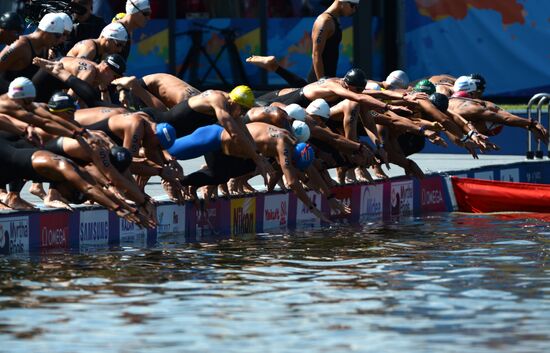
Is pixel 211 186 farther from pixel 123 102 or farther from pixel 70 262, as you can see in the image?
pixel 70 262

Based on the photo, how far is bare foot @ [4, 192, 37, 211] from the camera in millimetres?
15248

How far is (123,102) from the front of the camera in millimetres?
18422

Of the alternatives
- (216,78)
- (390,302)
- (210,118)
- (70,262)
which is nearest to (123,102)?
(210,118)

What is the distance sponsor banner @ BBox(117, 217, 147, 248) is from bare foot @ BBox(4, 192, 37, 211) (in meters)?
1.00

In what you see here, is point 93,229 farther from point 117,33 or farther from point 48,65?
point 117,33

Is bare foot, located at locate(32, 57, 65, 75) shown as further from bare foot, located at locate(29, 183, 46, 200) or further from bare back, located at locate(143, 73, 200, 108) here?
bare back, located at locate(143, 73, 200, 108)

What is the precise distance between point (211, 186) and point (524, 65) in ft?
45.0

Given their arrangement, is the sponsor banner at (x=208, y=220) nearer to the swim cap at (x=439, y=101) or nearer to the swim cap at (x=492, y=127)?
the swim cap at (x=439, y=101)

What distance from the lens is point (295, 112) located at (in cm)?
1808

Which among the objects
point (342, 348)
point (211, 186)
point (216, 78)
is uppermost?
point (216, 78)

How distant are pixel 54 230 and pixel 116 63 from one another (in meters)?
2.43

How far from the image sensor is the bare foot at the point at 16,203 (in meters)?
15.2

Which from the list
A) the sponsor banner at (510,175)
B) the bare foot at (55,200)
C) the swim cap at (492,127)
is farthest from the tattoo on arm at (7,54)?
the sponsor banner at (510,175)

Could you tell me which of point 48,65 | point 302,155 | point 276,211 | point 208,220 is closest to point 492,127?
point 276,211
